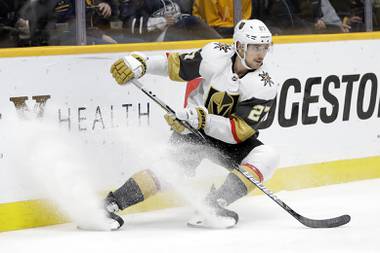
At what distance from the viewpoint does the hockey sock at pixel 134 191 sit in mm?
5336

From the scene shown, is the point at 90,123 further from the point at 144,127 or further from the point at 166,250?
the point at 166,250

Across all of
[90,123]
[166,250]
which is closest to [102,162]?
[90,123]

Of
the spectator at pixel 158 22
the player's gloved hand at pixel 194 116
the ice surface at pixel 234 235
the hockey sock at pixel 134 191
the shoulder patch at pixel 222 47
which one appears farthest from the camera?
the spectator at pixel 158 22

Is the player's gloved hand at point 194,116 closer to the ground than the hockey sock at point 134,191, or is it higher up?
higher up

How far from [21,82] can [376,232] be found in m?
1.90

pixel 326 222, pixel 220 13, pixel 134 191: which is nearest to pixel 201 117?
pixel 134 191

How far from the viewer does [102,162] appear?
5.70 m

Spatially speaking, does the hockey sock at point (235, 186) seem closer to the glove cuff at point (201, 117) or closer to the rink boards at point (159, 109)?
the glove cuff at point (201, 117)

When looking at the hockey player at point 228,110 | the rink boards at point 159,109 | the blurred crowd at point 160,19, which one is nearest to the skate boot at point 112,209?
the hockey player at point 228,110

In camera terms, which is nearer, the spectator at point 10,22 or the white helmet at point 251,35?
the white helmet at point 251,35

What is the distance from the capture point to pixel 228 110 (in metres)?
5.41

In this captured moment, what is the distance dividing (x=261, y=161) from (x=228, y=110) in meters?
0.31

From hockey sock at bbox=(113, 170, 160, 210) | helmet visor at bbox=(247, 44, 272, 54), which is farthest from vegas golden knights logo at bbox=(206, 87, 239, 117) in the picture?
hockey sock at bbox=(113, 170, 160, 210)

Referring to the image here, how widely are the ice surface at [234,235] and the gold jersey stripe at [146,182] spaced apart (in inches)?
7.1
